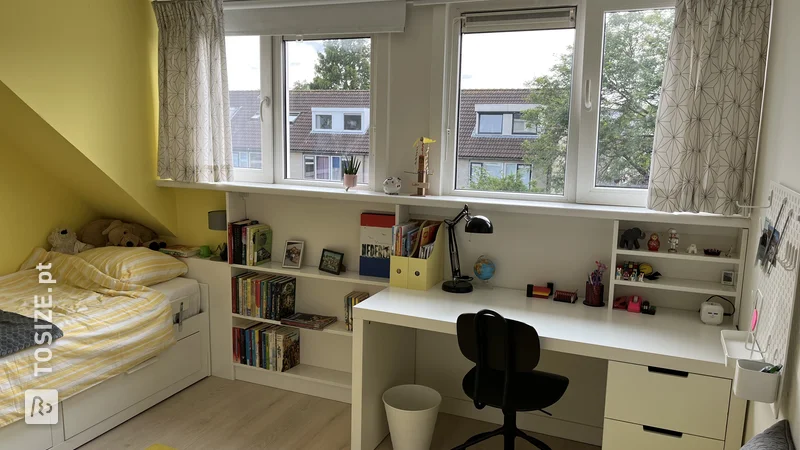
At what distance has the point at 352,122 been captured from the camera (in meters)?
3.32

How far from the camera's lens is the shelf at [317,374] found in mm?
3271

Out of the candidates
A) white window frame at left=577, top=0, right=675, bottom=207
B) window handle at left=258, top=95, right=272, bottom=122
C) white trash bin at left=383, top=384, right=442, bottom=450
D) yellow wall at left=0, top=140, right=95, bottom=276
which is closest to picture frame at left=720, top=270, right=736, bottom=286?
white window frame at left=577, top=0, right=675, bottom=207

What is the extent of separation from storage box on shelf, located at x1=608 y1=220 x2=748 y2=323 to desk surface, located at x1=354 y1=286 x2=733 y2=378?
0.27 feet

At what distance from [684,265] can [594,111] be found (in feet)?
2.69

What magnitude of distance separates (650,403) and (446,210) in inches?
54.5

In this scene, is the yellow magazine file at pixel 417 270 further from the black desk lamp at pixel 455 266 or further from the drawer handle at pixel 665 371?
the drawer handle at pixel 665 371

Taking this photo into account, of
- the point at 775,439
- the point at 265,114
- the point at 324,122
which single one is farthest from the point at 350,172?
the point at 775,439

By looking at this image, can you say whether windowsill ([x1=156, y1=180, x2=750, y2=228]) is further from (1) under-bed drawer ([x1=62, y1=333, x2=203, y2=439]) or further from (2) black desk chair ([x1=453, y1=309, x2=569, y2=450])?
(1) under-bed drawer ([x1=62, y1=333, x2=203, y2=439])

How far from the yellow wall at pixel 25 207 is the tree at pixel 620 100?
9.21 ft

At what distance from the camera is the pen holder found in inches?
106

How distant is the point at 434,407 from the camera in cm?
270

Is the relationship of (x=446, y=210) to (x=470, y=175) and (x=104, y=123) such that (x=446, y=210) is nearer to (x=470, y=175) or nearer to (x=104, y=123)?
(x=470, y=175)

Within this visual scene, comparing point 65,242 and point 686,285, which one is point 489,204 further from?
point 65,242

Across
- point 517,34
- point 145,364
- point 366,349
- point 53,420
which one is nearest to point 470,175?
point 517,34
